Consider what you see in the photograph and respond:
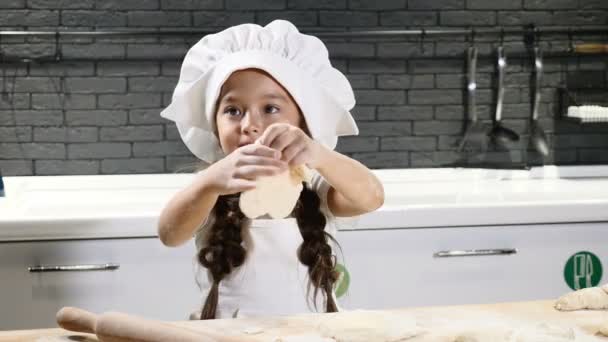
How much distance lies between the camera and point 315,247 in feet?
5.20

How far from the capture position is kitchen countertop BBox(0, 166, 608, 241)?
2.04m

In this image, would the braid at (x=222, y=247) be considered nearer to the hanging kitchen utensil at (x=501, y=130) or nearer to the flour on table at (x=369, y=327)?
the flour on table at (x=369, y=327)

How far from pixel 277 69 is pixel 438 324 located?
0.53 metres

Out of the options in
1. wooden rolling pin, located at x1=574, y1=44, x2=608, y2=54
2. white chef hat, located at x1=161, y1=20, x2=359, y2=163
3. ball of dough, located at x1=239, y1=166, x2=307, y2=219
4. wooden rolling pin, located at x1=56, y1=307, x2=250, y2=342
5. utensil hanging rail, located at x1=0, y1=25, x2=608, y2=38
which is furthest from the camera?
wooden rolling pin, located at x1=574, y1=44, x2=608, y2=54

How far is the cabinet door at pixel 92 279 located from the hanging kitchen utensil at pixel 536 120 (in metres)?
1.31

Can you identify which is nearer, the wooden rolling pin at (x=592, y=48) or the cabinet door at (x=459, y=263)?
the cabinet door at (x=459, y=263)

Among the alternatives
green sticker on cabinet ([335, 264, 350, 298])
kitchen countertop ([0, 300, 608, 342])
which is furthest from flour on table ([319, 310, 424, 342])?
green sticker on cabinet ([335, 264, 350, 298])

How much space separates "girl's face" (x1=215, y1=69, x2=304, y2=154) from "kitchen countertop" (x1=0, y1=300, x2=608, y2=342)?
0.35 metres

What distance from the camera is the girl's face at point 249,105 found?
140 centimetres

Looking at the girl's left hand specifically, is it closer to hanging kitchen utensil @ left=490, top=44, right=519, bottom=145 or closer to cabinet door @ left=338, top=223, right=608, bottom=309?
cabinet door @ left=338, top=223, right=608, bottom=309

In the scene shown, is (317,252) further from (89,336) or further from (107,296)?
(107,296)

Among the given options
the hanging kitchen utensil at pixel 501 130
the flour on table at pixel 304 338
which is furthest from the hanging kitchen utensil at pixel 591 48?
the flour on table at pixel 304 338

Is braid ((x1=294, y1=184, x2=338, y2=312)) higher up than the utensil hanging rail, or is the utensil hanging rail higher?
the utensil hanging rail

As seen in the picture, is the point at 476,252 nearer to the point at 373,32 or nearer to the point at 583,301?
the point at 373,32
